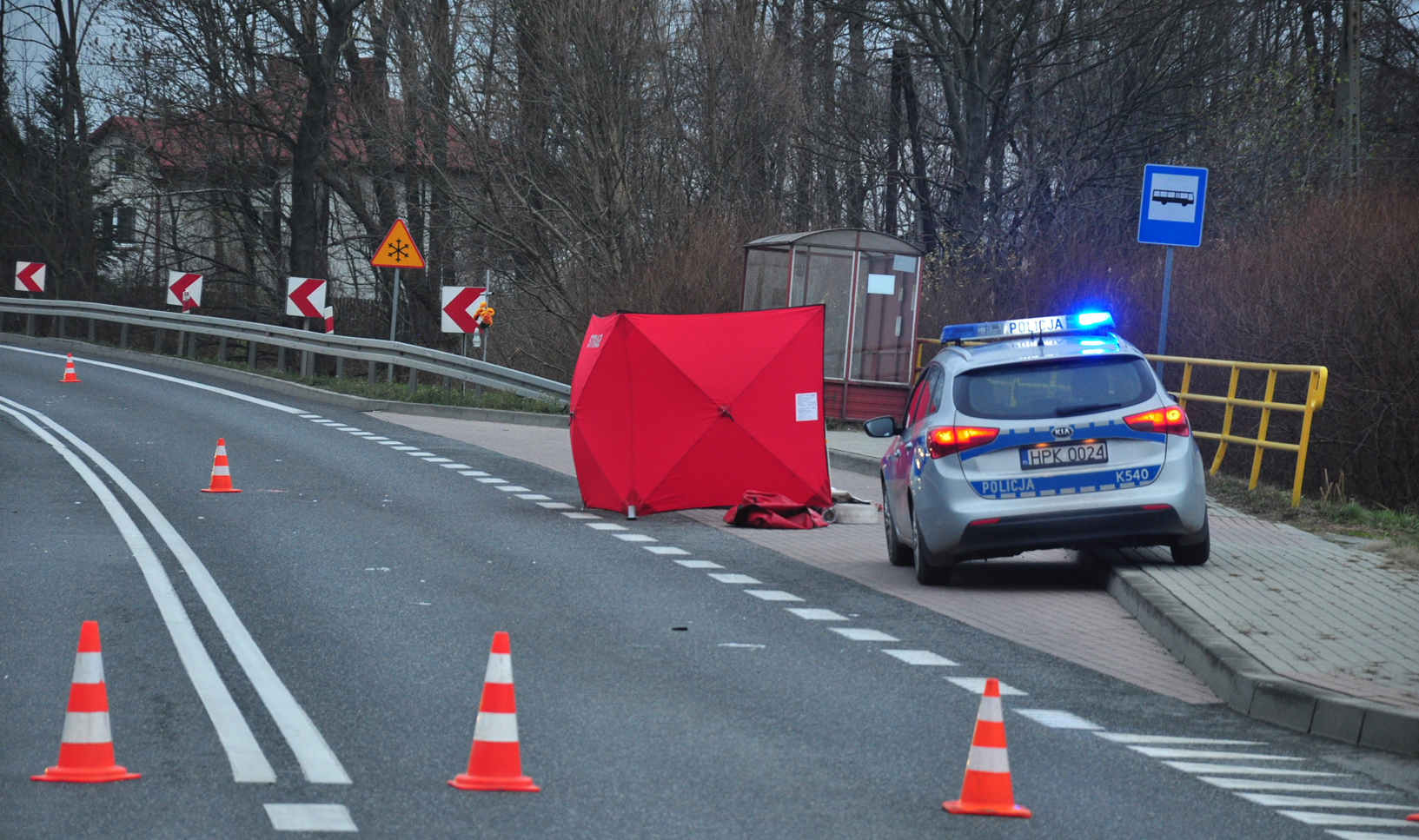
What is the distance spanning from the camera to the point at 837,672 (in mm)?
8484

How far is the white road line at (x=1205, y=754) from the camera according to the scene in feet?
22.3

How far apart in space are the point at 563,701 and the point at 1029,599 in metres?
4.38

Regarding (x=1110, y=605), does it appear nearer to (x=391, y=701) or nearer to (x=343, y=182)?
(x=391, y=701)

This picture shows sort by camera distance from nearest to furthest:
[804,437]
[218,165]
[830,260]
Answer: [804,437] < [830,260] < [218,165]

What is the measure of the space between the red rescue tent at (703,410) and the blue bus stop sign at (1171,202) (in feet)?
10.8

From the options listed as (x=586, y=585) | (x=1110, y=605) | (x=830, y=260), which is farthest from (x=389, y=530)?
(x=830, y=260)

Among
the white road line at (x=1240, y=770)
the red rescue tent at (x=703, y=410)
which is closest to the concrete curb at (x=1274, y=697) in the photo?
the white road line at (x=1240, y=770)

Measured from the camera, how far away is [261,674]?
8.00 m

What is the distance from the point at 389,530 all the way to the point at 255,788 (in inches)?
323

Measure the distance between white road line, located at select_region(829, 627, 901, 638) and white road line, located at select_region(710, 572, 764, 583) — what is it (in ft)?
6.46

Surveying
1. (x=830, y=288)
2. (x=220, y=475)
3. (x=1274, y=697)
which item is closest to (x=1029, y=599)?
(x=1274, y=697)

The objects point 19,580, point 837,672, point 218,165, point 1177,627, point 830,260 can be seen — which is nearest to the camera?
point 837,672

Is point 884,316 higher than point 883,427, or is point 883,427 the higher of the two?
point 884,316

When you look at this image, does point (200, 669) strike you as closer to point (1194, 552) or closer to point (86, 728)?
point (86, 728)
